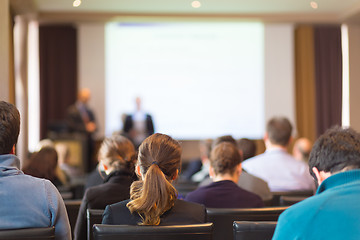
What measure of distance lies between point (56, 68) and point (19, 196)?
8280 mm

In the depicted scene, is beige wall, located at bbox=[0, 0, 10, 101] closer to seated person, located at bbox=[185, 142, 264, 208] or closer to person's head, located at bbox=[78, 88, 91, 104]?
seated person, located at bbox=[185, 142, 264, 208]

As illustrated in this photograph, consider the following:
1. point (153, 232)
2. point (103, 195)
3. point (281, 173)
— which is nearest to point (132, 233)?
point (153, 232)

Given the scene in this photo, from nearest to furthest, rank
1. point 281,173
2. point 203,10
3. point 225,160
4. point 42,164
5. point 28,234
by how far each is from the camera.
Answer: point 28,234
point 225,160
point 42,164
point 281,173
point 203,10

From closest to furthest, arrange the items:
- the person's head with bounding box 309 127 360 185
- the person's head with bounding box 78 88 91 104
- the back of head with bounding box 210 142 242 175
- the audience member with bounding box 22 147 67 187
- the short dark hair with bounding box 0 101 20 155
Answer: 1. the person's head with bounding box 309 127 360 185
2. the short dark hair with bounding box 0 101 20 155
3. the back of head with bounding box 210 142 242 175
4. the audience member with bounding box 22 147 67 187
5. the person's head with bounding box 78 88 91 104

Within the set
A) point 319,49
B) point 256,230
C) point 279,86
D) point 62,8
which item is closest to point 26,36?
point 62,8

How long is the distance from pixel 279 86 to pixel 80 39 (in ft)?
13.2

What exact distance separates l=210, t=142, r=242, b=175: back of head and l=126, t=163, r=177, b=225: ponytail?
0.86m

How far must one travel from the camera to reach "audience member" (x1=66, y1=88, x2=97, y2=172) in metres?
8.54

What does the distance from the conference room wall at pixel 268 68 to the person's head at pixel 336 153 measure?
813cm

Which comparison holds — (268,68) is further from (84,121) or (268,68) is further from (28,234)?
(28,234)

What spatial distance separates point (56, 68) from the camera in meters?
9.64

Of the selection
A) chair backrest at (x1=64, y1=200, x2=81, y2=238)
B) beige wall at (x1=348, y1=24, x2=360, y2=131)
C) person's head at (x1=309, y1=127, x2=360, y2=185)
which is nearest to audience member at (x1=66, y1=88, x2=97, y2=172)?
beige wall at (x1=348, y1=24, x2=360, y2=131)

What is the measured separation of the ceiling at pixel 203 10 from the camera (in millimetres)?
4348

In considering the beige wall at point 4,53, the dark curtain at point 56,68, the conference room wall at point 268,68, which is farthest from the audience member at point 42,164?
the dark curtain at point 56,68
